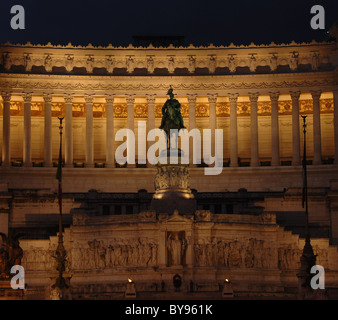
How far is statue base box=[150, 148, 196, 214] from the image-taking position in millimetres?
76250

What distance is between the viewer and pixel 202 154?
111 metres

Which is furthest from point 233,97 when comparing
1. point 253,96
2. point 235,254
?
point 235,254

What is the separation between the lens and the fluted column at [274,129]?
4225 inches

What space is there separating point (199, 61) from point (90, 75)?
12470 mm

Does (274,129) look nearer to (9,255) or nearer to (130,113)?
(130,113)

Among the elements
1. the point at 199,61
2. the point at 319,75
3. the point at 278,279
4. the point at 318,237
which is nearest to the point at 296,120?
the point at 319,75

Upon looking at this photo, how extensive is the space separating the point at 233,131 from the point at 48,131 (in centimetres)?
2044

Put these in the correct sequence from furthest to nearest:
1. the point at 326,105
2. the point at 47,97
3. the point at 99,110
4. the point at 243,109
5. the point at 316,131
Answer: the point at 243,109, the point at 99,110, the point at 326,105, the point at 47,97, the point at 316,131

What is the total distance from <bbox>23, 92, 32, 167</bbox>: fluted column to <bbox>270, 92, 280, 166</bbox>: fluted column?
2665cm

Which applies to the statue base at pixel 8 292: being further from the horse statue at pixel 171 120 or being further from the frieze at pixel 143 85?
the frieze at pixel 143 85

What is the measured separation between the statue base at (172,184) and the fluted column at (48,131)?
30.7 m

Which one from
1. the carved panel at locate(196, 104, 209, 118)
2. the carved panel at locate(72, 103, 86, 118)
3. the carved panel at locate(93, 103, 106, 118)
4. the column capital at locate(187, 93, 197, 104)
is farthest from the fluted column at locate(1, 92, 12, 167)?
the carved panel at locate(196, 104, 209, 118)

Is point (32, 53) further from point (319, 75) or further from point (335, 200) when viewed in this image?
point (335, 200)

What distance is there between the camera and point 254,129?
108500 mm
